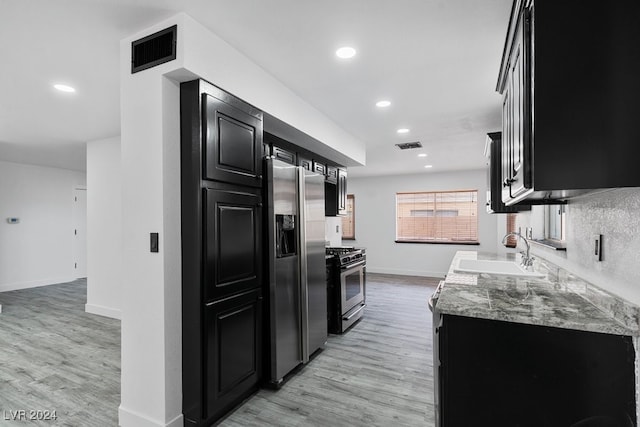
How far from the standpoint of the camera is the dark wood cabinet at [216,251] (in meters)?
2.01

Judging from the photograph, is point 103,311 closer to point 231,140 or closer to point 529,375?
point 231,140

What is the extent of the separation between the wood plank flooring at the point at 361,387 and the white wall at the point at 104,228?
3168 millimetres

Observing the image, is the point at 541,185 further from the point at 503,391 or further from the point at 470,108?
the point at 470,108

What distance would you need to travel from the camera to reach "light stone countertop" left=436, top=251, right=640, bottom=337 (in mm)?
1171

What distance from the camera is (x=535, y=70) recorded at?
115 cm

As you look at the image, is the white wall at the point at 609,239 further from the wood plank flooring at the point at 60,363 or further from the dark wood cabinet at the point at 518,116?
the wood plank flooring at the point at 60,363

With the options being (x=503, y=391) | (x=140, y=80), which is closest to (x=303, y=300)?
(x=503, y=391)

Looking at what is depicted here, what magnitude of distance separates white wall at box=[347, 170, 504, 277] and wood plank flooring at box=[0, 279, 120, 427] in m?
5.87

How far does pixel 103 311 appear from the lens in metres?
4.70

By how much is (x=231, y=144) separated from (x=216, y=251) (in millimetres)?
729

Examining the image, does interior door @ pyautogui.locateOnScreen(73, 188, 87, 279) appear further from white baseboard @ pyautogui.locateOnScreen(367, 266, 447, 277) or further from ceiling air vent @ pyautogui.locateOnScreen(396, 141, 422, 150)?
ceiling air vent @ pyautogui.locateOnScreen(396, 141, 422, 150)

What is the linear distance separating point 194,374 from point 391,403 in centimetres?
141

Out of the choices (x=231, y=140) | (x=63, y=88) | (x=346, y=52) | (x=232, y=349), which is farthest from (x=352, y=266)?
(x=63, y=88)

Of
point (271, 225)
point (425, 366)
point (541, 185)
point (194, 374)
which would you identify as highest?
point (541, 185)
